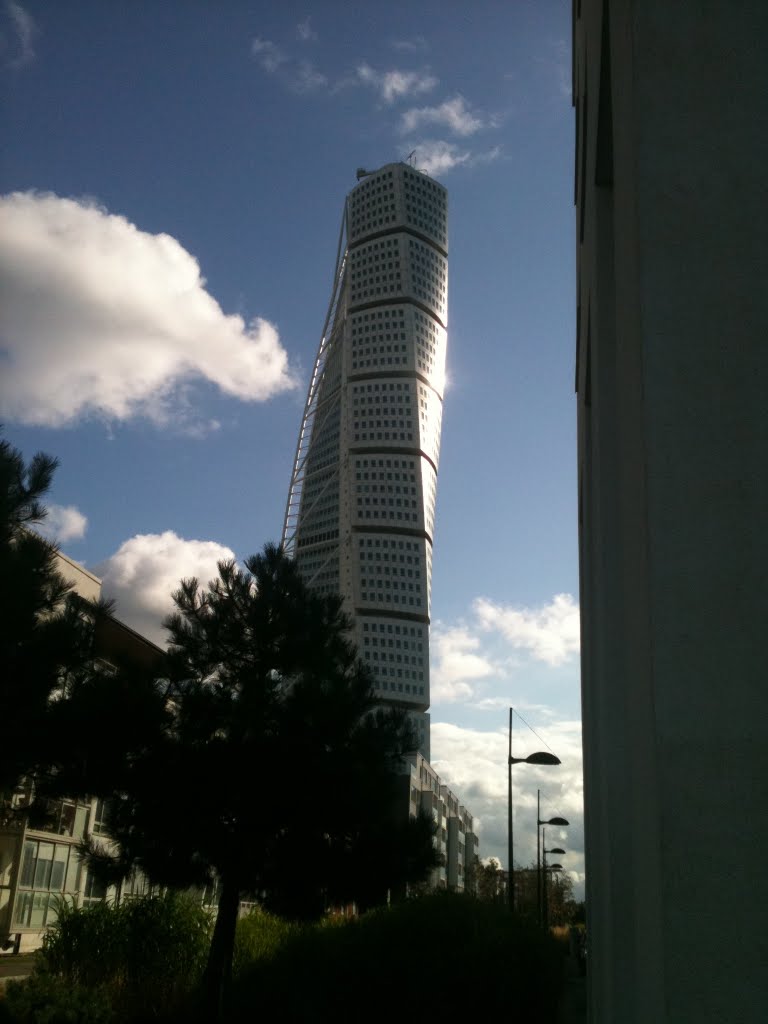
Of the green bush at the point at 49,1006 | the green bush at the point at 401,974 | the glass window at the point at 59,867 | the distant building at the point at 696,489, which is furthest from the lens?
the glass window at the point at 59,867

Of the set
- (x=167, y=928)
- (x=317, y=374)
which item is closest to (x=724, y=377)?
(x=167, y=928)

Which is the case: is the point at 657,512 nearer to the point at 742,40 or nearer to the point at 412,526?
the point at 742,40

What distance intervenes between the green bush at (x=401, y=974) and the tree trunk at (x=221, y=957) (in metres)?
0.27

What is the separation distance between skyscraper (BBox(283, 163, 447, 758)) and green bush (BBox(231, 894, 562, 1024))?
8674 centimetres

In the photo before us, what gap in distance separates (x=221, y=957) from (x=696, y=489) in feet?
45.4

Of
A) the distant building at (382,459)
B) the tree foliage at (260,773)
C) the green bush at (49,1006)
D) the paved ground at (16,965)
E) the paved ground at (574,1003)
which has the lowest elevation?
the paved ground at (574,1003)

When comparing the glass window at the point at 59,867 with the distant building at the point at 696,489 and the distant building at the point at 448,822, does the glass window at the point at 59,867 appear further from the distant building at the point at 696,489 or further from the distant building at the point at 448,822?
the distant building at the point at 448,822

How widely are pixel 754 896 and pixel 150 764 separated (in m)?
13.8

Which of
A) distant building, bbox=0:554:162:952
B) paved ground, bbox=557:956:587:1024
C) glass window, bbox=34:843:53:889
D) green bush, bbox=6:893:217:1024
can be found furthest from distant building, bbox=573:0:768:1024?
glass window, bbox=34:843:53:889

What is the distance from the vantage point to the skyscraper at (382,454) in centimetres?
10750

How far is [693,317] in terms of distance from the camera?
3.41 m

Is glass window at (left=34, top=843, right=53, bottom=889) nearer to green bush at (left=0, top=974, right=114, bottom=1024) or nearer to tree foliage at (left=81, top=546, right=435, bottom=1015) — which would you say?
tree foliage at (left=81, top=546, right=435, bottom=1015)

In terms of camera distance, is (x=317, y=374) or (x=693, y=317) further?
(x=317, y=374)

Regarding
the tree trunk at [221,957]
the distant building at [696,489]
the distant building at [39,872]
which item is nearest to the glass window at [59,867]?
the distant building at [39,872]
